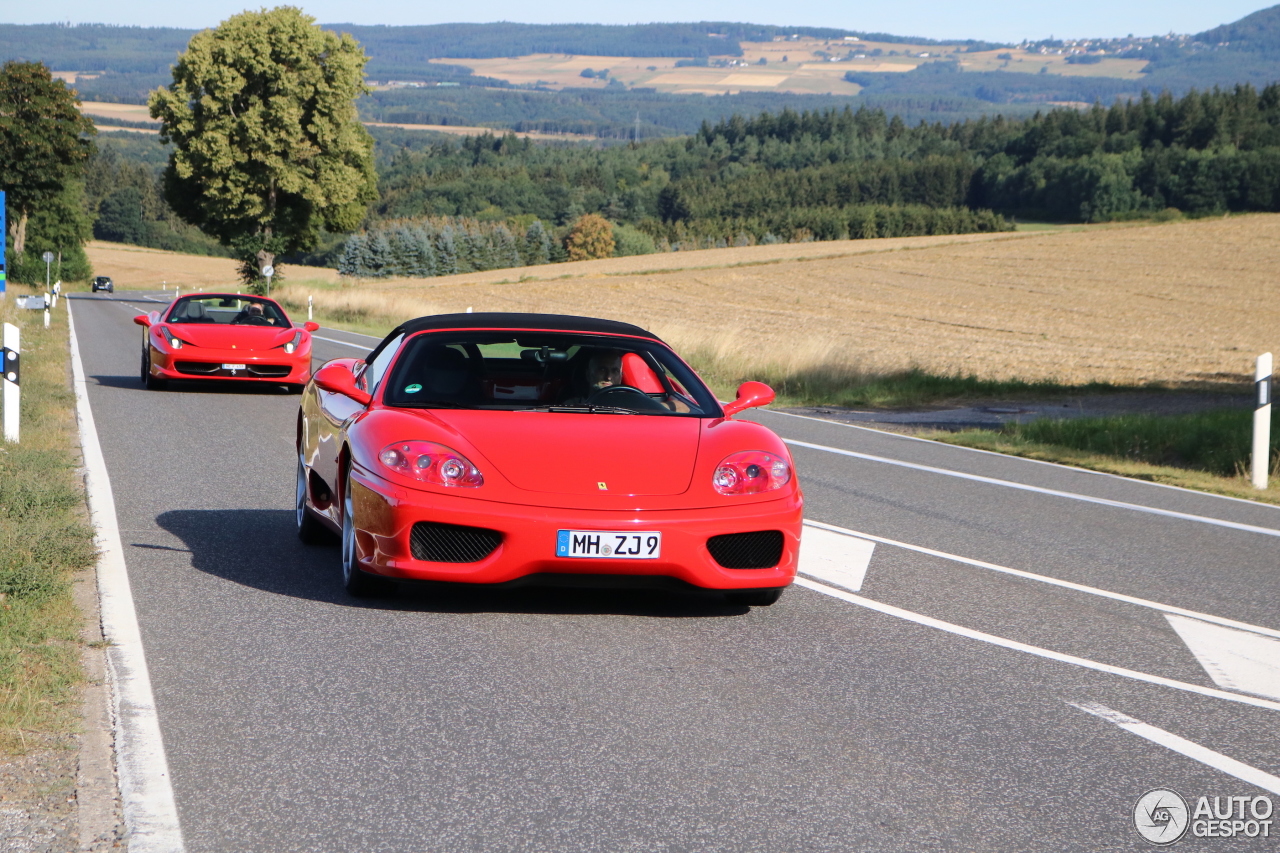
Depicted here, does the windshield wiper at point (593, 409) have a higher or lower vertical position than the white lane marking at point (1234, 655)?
higher

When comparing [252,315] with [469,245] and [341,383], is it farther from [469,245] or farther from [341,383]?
[469,245]

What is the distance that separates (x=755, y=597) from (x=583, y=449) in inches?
43.9

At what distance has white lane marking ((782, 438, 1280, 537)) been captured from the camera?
1001 centimetres

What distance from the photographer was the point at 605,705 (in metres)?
4.97

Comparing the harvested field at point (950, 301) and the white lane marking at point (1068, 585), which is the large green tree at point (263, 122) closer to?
the harvested field at point (950, 301)

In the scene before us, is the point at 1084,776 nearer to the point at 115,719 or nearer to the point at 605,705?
the point at 605,705

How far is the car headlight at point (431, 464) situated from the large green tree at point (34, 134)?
83172 millimetres

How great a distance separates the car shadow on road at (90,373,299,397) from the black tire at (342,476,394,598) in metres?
12.5

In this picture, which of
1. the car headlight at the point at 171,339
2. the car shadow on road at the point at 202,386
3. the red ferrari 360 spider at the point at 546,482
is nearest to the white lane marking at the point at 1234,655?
the red ferrari 360 spider at the point at 546,482

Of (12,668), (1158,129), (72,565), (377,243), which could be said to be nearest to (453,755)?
(12,668)

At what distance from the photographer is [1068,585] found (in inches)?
300

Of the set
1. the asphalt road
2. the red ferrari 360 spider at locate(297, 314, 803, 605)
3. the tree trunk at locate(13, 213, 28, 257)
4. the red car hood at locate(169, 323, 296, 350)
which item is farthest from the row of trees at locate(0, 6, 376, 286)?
the red ferrari 360 spider at locate(297, 314, 803, 605)

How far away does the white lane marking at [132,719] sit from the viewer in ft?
12.2

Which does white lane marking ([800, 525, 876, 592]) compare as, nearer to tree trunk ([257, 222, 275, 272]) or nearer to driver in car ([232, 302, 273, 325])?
driver in car ([232, 302, 273, 325])
